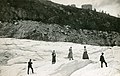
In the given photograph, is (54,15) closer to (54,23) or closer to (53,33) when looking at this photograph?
(54,23)

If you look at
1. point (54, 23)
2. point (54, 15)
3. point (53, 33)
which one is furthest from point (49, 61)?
point (54, 15)

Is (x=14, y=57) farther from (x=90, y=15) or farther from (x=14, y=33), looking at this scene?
(x=90, y=15)

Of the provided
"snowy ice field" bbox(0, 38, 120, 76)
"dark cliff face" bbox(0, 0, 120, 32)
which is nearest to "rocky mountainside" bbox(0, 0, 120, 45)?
"dark cliff face" bbox(0, 0, 120, 32)

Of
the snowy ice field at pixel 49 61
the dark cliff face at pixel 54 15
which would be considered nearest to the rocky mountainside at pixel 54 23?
the dark cliff face at pixel 54 15

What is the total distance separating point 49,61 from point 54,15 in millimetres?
10216

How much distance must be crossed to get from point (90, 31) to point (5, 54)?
30.0 feet

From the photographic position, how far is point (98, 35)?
17781 mm

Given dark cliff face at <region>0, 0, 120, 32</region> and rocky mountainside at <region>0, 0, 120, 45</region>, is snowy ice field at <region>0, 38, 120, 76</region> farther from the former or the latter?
dark cliff face at <region>0, 0, 120, 32</region>

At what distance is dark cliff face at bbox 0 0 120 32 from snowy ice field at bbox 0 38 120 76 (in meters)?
4.53

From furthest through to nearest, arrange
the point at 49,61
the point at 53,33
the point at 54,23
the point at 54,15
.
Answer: the point at 54,15, the point at 54,23, the point at 53,33, the point at 49,61

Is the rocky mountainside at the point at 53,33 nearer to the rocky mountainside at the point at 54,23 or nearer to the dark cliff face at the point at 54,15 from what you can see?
the rocky mountainside at the point at 54,23

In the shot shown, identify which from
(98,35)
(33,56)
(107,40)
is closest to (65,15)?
(98,35)

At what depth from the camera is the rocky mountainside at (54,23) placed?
1638cm

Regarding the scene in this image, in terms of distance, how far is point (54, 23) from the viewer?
19.4 metres
